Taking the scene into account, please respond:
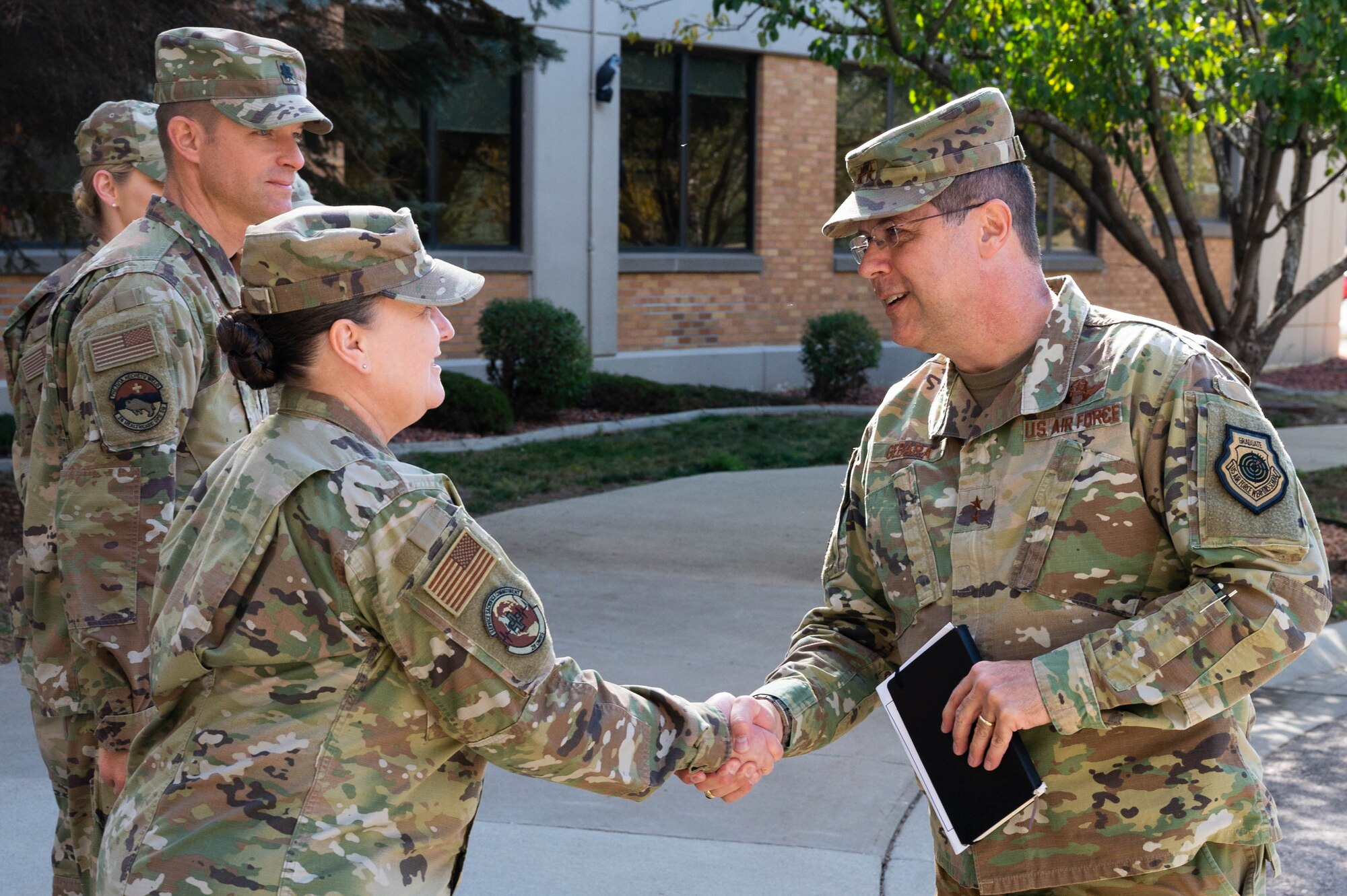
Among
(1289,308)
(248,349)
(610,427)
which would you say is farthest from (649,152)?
(248,349)

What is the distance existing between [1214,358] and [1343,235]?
75.2ft

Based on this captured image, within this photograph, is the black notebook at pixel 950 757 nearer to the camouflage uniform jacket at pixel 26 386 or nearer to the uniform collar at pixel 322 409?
the uniform collar at pixel 322 409

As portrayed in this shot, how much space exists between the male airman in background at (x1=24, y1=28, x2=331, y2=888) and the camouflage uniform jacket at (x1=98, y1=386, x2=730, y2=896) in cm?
84

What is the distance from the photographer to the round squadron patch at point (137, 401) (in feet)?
10.00

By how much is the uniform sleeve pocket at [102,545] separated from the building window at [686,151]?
13361 mm

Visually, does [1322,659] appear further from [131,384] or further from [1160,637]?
[131,384]

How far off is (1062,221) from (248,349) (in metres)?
19.8

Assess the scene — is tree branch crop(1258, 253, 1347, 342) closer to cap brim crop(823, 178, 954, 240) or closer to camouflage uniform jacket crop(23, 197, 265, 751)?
cap brim crop(823, 178, 954, 240)

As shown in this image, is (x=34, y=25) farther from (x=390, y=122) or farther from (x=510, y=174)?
(x=510, y=174)

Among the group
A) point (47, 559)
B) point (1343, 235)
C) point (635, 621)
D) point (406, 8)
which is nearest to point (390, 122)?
point (406, 8)

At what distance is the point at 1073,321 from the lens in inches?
103

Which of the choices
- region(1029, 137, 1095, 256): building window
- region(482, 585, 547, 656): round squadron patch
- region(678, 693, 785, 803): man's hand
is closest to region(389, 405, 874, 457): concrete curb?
region(1029, 137, 1095, 256): building window

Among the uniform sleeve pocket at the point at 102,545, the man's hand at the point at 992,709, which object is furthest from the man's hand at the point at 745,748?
the uniform sleeve pocket at the point at 102,545

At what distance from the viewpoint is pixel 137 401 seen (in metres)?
3.06
